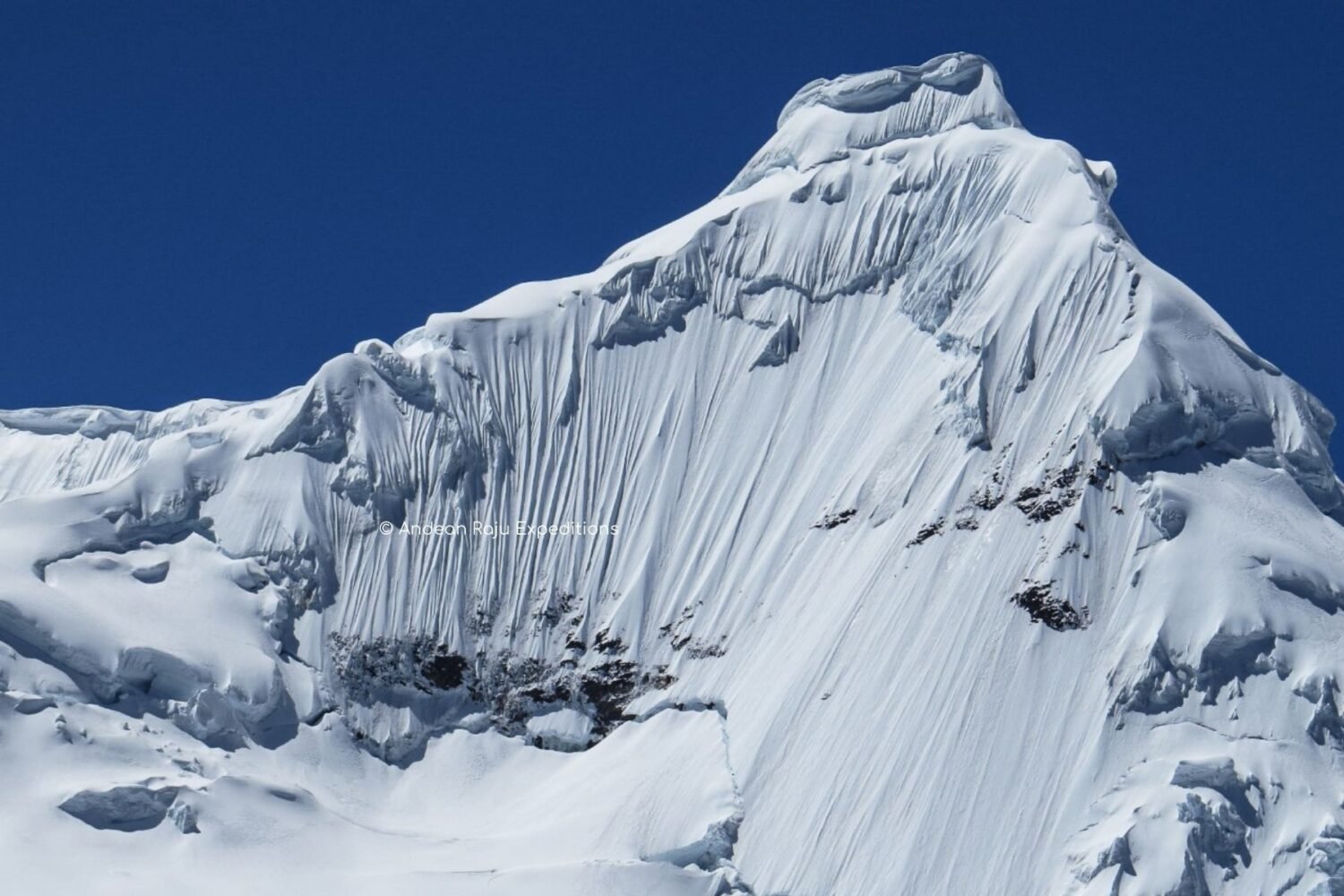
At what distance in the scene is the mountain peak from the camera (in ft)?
340

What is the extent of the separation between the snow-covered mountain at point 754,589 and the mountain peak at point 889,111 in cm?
33

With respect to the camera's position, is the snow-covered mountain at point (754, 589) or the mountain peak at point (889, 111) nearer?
the snow-covered mountain at point (754, 589)

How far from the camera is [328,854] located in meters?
75.4

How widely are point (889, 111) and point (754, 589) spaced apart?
1231 inches

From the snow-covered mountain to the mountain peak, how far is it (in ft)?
1.08

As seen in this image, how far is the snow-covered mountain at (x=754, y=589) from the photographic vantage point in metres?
71.8

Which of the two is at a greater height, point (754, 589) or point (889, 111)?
point (889, 111)

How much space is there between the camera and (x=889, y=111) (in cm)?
10594

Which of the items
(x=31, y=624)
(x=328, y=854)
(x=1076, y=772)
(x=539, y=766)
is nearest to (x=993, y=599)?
(x=1076, y=772)

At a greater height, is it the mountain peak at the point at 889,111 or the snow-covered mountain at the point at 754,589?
the mountain peak at the point at 889,111

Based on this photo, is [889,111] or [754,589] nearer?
[754,589]

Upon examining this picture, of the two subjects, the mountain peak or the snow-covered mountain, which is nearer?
the snow-covered mountain

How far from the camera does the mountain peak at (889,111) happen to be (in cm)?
10375

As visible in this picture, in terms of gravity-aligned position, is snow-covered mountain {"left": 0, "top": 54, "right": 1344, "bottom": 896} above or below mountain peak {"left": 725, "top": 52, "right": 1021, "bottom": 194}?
below
